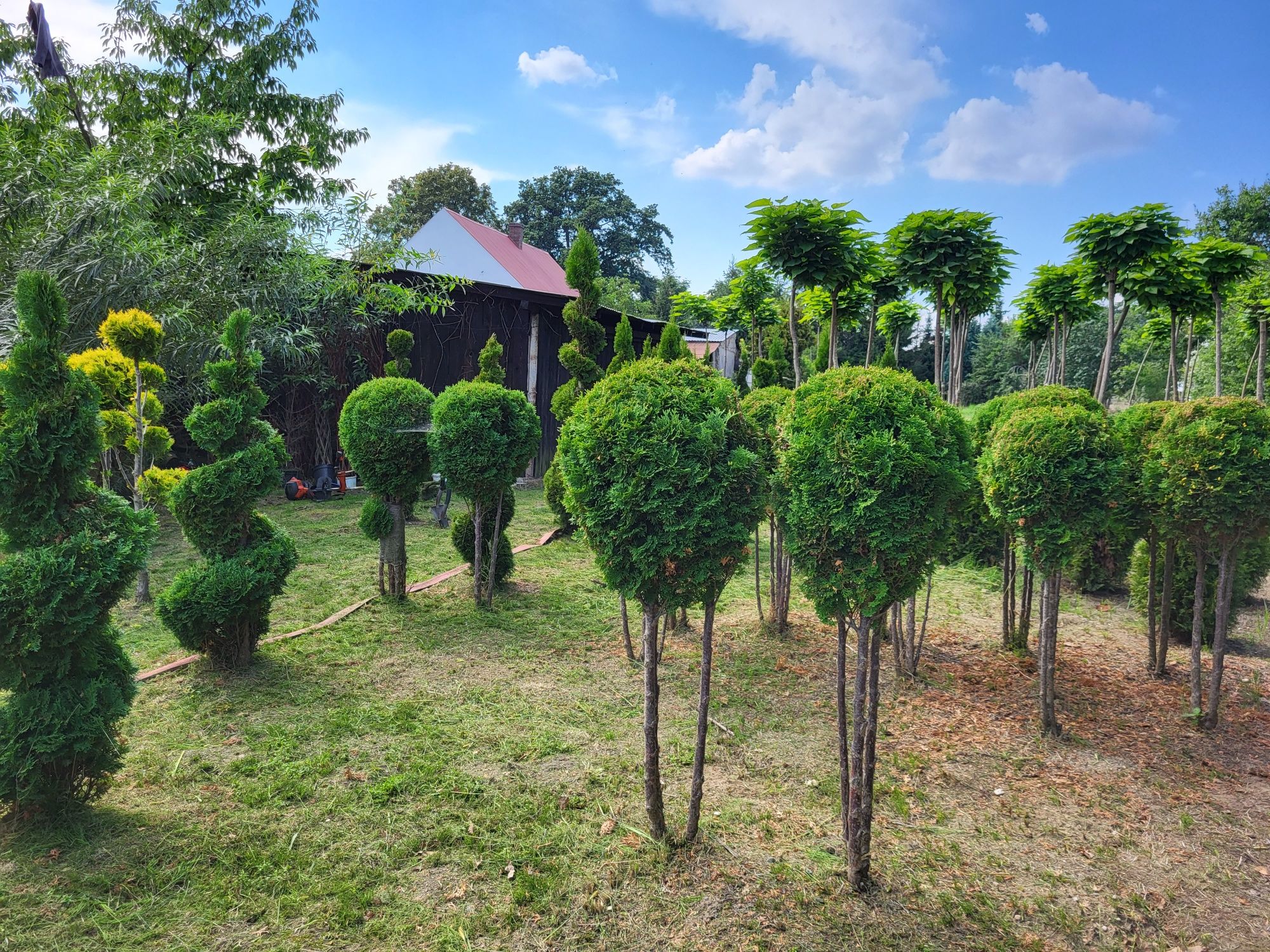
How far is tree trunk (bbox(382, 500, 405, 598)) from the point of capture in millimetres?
6945

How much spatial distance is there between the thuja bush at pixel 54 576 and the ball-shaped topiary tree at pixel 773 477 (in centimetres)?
327

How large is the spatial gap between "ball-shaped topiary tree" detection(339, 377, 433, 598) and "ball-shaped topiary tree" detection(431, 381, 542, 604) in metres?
0.30

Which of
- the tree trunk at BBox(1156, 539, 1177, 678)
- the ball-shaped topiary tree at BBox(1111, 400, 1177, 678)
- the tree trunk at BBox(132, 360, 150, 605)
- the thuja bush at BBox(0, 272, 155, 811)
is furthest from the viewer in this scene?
the tree trunk at BBox(132, 360, 150, 605)

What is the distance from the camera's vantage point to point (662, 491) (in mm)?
2963

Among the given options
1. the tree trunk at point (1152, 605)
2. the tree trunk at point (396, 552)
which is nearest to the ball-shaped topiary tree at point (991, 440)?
the tree trunk at point (1152, 605)

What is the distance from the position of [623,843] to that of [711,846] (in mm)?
438

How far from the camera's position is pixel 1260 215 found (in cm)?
2291

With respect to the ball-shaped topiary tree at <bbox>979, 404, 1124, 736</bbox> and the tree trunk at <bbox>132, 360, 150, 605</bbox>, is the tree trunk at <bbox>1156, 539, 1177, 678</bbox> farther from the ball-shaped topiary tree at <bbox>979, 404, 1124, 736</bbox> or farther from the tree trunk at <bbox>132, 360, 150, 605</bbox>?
the tree trunk at <bbox>132, 360, 150, 605</bbox>

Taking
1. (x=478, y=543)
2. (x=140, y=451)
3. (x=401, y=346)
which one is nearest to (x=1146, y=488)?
(x=478, y=543)

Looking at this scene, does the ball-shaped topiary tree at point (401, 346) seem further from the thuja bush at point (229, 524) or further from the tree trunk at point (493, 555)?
the thuja bush at point (229, 524)

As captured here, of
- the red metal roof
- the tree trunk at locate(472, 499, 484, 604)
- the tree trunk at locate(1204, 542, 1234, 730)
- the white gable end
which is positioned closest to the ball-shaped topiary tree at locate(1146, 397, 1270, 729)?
the tree trunk at locate(1204, 542, 1234, 730)

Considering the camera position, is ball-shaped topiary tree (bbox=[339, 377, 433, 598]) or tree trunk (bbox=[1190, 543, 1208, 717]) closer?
tree trunk (bbox=[1190, 543, 1208, 717])

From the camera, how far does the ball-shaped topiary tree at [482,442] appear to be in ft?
21.5

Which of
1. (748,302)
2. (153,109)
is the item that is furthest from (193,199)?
(748,302)
